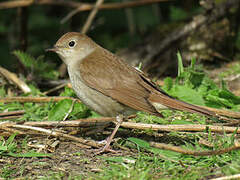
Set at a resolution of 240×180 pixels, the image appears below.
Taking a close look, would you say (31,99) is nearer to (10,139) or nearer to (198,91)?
(10,139)

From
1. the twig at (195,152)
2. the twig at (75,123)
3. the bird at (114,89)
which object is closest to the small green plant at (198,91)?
the bird at (114,89)

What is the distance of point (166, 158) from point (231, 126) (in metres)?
1.09

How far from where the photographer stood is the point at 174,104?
386 cm

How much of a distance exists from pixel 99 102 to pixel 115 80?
1.00ft

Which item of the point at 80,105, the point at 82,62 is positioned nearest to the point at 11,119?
the point at 80,105

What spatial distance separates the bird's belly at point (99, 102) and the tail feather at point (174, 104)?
11.0 inches

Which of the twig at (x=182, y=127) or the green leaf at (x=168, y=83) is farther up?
the green leaf at (x=168, y=83)

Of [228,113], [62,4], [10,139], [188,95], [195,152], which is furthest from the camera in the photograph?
[62,4]

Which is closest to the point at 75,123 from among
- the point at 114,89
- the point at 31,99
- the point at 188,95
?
the point at 114,89

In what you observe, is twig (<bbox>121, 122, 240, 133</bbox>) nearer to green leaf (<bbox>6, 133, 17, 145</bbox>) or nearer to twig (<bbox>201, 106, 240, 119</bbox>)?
twig (<bbox>201, 106, 240, 119</bbox>)

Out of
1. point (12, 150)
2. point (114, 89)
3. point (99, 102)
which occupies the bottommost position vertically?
point (12, 150)

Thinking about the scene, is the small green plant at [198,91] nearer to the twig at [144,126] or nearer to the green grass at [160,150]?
the green grass at [160,150]

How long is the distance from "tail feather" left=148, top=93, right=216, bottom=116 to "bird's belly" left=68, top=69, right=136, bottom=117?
28 cm

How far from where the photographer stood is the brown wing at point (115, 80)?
3.94 m
